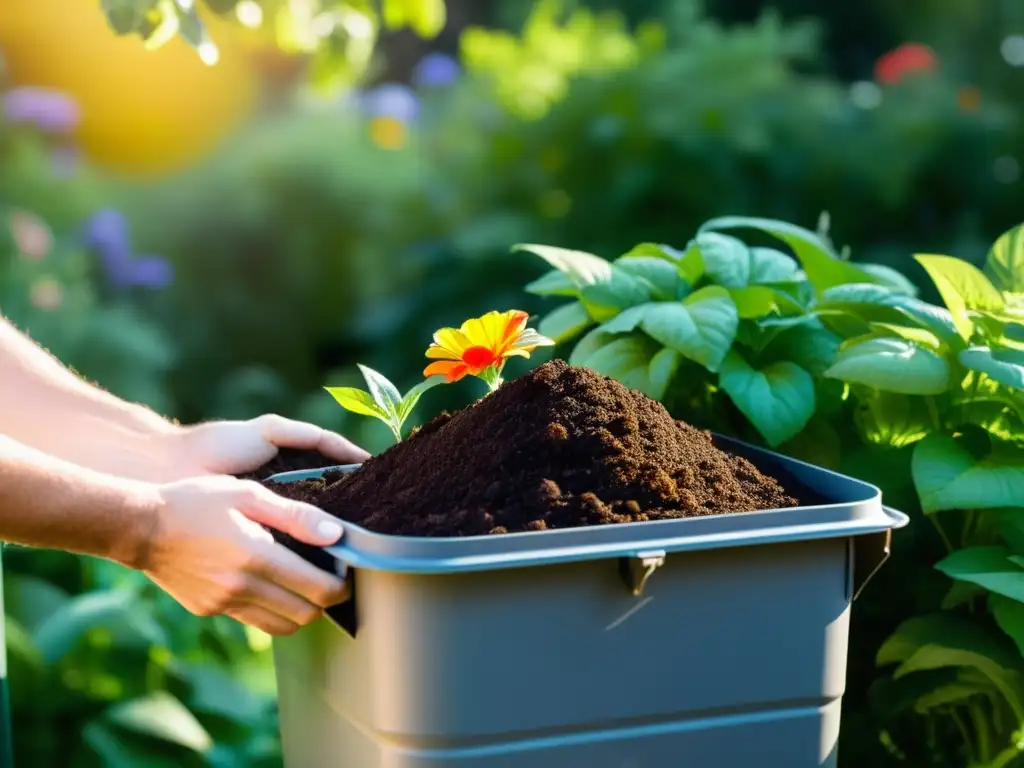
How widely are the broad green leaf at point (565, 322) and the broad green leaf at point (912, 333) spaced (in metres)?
0.41

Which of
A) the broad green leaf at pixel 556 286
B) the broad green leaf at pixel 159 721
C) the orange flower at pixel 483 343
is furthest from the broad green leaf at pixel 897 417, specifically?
the broad green leaf at pixel 159 721

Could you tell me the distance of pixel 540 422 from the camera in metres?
1.32

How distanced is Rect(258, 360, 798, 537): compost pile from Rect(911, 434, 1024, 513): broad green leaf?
250 mm

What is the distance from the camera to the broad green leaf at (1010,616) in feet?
5.08

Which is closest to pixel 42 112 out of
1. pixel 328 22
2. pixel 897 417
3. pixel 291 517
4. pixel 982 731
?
pixel 328 22

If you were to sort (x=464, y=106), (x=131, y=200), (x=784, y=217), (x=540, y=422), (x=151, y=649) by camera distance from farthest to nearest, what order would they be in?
(x=131, y=200), (x=464, y=106), (x=784, y=217), (x=151, y=649), (x=540, y=422)

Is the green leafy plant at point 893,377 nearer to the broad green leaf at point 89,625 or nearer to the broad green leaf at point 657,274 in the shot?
the broad green leaf at point 657,274

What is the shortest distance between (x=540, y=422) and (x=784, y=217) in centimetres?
284

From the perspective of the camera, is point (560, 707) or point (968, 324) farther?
point (968, 324)

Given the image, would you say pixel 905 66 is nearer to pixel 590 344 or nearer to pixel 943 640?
pixel 590 344

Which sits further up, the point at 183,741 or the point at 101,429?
the point at 101,429

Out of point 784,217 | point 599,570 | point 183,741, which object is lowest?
point 183,741

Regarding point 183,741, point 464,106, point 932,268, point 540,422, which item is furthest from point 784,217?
point 540,422

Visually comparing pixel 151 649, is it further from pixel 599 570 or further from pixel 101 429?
pixel 599 570
